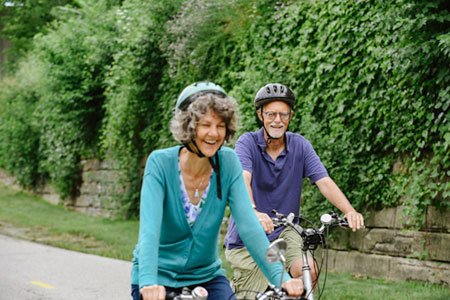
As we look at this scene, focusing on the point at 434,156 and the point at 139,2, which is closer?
the point at 434,156

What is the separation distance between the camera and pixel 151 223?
3.42 m

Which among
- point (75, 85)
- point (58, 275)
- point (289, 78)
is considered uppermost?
point (75, 85)

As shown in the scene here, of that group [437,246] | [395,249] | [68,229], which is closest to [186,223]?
[437,246]

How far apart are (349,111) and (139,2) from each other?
6.49 m

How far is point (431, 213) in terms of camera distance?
8.94m

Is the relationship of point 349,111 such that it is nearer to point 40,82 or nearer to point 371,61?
point 371,61

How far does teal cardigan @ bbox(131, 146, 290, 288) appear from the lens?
11.6 feet

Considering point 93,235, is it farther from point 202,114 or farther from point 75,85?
point 202,114

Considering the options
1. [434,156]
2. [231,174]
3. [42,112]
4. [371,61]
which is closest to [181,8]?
[371,61]

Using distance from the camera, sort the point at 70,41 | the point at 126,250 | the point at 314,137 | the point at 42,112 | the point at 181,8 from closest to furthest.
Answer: the point at 314,137
the point at 126,250
the point at 181,8
the point at 70,41
the point at 42,112

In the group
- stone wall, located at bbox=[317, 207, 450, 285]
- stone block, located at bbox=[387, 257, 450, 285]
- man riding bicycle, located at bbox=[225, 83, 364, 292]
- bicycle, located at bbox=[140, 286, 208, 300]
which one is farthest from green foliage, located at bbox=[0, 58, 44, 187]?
bicycle, located at bbox=[140, 286, 208, 300]

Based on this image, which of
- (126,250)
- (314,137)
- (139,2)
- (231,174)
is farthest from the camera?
(139,2)

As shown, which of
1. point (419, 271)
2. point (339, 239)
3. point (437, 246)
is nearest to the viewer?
point (437, 246)

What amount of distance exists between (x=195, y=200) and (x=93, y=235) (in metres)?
A: 11.6
